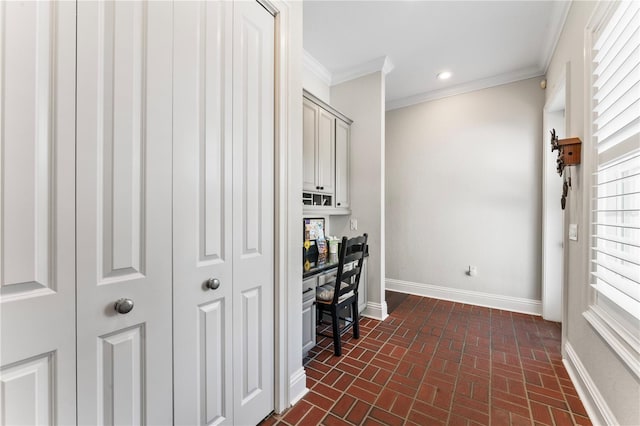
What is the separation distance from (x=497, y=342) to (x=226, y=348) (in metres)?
2.50

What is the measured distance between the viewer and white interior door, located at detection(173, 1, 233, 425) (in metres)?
1.11

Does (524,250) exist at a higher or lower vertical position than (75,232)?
lower

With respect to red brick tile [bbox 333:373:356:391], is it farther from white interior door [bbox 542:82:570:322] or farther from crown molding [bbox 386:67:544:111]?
crown molding [bbox 386:67:544:111]

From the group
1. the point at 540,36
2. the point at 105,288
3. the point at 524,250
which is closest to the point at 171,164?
the point at 105,288

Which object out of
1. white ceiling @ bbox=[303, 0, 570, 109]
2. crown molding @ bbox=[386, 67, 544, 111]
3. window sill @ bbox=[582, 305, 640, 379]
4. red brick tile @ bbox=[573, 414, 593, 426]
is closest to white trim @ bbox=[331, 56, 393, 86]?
white ceiling @ bbox=[303, 0, 570, 109]

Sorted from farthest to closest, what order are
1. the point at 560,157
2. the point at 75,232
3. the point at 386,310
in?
1. the point at 386,310
2. the point at 560,157
3. the point at 75,232

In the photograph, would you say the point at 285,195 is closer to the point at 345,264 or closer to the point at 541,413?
the point at 345,264

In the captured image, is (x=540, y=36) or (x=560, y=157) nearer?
(x=560, y=157)

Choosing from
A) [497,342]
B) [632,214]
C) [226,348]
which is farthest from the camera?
[497,342]

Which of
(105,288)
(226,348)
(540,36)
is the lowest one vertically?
(226,348)

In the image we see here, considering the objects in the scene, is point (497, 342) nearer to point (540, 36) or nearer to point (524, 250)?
point (524, 250)

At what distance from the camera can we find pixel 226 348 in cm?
130

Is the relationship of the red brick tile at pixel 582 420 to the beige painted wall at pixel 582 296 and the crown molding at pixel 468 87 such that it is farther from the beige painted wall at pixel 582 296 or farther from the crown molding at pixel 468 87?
the crown molding at pixel 468 87

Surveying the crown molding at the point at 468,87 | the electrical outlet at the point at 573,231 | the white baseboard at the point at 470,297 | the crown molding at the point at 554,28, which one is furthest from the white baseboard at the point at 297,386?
the crown molding at the point at 468,87
